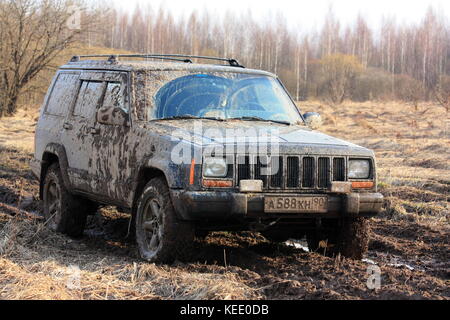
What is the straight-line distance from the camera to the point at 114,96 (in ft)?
23.5

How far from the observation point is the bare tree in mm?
26703

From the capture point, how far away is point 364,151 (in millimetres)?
6191

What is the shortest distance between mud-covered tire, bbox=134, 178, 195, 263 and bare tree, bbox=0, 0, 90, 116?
71.6 feet

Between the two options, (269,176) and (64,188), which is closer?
(269,176)

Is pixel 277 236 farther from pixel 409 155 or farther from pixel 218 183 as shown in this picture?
pixel 409 155

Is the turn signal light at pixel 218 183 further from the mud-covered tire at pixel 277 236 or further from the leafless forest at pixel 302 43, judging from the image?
the leafless forest at pixel 302 43

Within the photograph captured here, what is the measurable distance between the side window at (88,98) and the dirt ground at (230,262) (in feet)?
4.18

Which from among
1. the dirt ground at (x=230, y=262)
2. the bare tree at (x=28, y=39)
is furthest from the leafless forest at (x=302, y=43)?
the dirt ground at (x=230, y=262)

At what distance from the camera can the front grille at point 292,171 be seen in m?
5.82

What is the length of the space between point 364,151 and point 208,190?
1386 millimetres

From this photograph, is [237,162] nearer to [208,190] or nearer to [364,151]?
[208,190]

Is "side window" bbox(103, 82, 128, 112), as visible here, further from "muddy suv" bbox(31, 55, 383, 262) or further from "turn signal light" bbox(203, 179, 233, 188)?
"turn signal light" bbox(203, 179, 233, 188)

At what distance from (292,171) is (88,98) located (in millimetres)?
2685

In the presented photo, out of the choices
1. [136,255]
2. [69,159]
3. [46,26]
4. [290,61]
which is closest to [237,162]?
[136,255]
